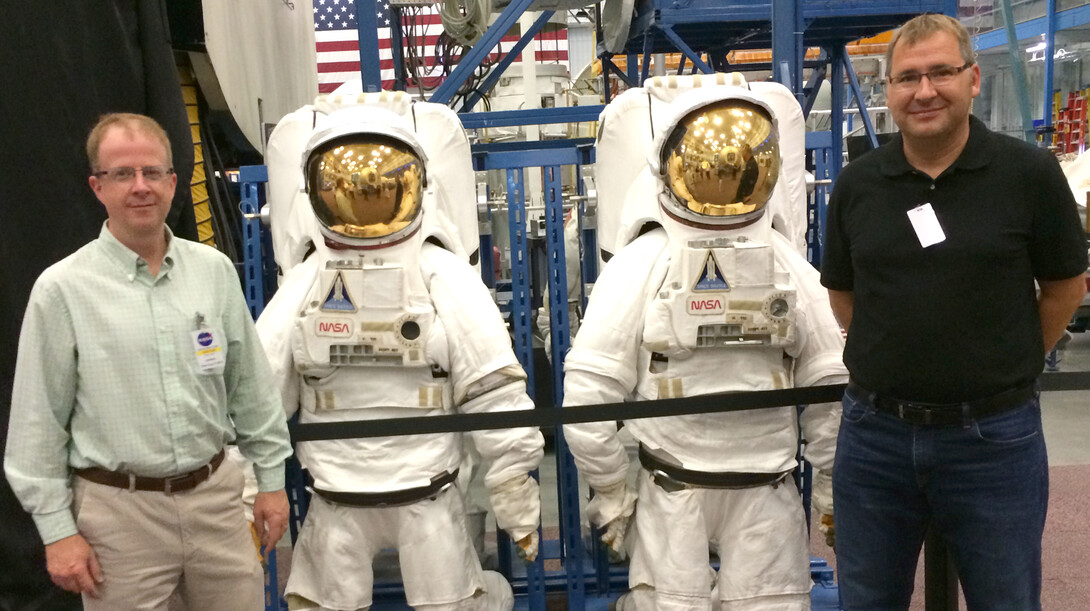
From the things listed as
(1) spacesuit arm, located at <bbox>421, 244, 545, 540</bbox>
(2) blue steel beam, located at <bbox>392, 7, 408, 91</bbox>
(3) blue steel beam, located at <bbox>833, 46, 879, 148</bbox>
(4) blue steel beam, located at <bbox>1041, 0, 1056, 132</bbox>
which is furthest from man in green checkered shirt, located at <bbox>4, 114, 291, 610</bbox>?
(4) blue steel beam, located at <bbox>1041, 0, 1056, 132</bbox>

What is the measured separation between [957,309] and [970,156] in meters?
0.32

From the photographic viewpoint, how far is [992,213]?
1843 mm

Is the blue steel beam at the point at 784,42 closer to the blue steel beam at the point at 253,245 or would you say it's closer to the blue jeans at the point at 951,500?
the blue jeans at the point at 951,500

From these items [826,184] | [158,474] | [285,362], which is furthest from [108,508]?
[826,184]

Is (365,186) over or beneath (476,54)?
beneath

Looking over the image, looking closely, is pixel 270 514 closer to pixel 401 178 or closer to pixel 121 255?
pixel 121 255

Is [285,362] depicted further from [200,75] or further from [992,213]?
[200,75]

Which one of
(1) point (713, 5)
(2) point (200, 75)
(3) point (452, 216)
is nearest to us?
(3) point (452, 216)

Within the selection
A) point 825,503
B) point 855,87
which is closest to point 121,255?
point 825,503

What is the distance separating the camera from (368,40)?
3.64m

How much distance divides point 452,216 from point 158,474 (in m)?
1.33

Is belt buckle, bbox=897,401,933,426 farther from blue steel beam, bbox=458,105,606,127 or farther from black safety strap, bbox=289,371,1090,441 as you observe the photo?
blue steel beam, bbox=458,105,606,127

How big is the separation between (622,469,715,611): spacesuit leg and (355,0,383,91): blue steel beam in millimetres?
2042

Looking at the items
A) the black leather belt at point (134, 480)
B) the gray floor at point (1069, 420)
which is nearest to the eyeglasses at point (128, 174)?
the black leather belt at point (134, 480)
